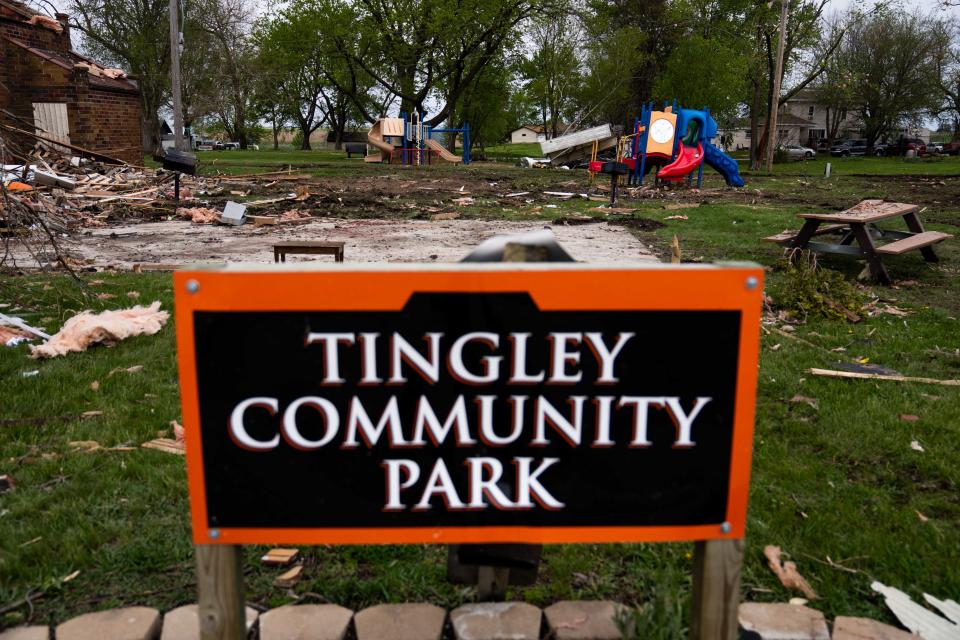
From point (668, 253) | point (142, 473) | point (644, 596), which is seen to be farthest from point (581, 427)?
point (668, 253)

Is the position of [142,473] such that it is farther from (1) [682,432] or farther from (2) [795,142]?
(2) [795,142]

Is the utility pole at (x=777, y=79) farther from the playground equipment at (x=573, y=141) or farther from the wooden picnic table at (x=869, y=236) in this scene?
the wooden picnic table at (x=869, y=236)

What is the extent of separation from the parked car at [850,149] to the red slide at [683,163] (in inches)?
2202

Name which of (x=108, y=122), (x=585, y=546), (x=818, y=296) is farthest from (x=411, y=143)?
(x=585, y=546)

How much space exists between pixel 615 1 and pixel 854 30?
2616 centimetres

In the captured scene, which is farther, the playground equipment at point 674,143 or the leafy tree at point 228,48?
the leafy tree at point 228,48

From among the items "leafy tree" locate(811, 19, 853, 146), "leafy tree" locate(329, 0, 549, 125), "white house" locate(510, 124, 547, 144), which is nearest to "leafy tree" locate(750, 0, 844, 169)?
"leafy tree" locate(811, 19, 853, 146)

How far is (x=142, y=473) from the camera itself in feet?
11.9

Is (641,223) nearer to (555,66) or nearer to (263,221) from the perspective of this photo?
(263,221)

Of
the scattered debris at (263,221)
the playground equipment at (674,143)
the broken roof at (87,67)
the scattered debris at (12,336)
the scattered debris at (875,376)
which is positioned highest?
the broken roof at (87,67)

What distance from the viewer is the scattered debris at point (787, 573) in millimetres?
2762

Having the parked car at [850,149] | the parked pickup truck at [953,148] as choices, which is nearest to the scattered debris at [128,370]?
the parked pickup truck at [953,148]

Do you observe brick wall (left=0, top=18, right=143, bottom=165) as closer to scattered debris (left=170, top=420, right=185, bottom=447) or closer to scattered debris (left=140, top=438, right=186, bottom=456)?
scattered debris (left=170, top=420, right=185, bottom=447)

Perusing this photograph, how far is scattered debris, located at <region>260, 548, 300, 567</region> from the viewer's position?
294 centimetres
